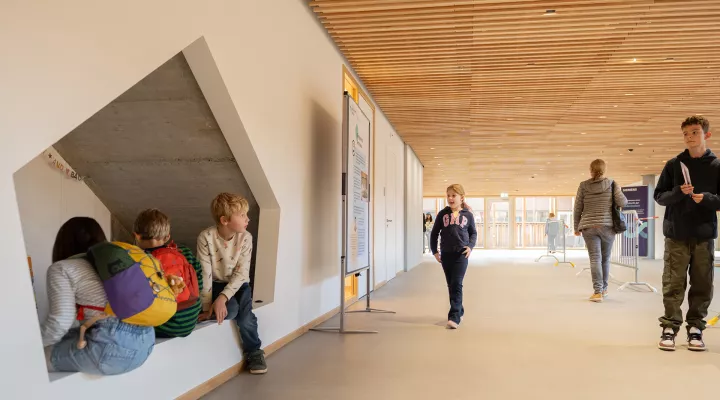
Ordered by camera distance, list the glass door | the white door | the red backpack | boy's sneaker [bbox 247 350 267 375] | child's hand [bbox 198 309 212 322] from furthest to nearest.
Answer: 1. the glass door
2. the white door
3. boy's sneaker [bbox 247 350 267 375]
4. child's hand [bbox 198 309 212 322]
5. the red backpack

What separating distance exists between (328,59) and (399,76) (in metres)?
1.82

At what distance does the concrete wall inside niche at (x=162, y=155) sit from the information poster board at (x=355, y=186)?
87 centimetres

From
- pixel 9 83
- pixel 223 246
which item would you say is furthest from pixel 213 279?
pixel 9 83

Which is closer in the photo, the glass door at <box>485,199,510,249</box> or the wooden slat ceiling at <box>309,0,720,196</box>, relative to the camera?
the wooden slat ceiling at <box>309,0,720,196</box>

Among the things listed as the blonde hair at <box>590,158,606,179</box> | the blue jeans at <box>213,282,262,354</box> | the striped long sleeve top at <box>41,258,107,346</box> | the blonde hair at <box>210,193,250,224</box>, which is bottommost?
the blue jeans at <box>213,282,262,354</box>

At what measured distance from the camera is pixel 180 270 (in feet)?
8.91

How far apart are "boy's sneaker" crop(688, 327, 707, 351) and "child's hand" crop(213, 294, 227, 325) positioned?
3.10 m

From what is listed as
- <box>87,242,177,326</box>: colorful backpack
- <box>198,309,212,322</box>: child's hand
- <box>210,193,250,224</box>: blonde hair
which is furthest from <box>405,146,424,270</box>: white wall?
<box>87,242,177,326</box>: colorful backpack

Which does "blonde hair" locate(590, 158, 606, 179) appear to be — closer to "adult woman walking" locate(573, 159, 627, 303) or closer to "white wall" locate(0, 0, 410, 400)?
"adult woman walking" locate(573, 159, 627, 303)

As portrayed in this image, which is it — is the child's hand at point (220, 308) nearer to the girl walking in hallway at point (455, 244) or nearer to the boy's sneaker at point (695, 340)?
the girl walking in hallway at point (455, 244)

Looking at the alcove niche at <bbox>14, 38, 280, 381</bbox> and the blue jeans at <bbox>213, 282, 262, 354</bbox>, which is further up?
the alcove niche at <bbox>14, 38, 280, 381</bbox>

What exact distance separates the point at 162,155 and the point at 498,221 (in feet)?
89.2

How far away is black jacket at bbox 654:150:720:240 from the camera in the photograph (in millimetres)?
3975

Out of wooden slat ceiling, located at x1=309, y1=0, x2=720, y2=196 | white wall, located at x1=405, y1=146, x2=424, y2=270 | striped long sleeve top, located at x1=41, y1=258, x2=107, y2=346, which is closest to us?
striped long sleeve top, located at x1=41, y1=258, x2=107, y2=346
